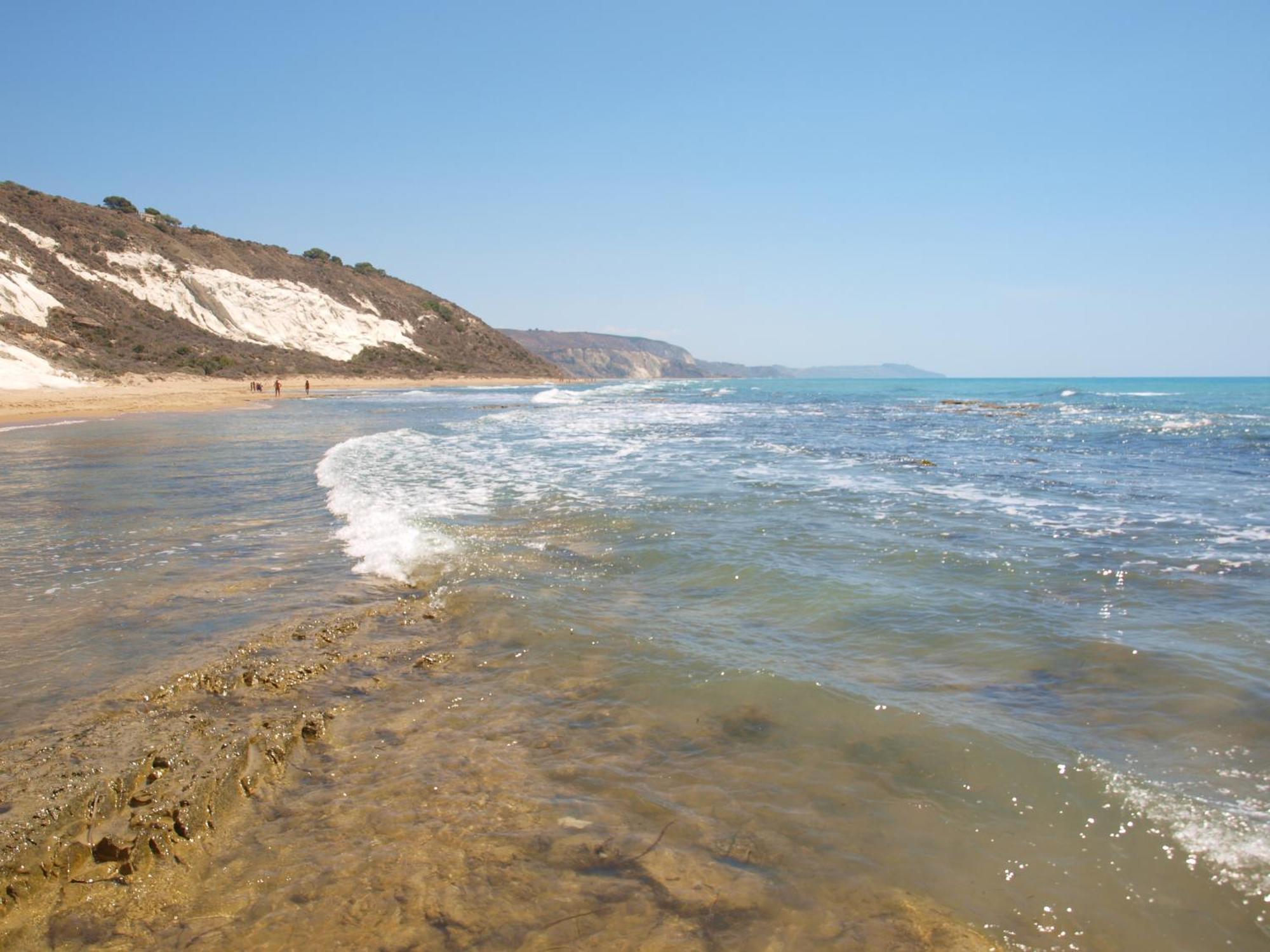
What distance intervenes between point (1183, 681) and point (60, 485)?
13.0m

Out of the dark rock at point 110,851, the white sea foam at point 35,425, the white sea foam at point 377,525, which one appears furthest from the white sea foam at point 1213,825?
the white sea foam at point 35,425

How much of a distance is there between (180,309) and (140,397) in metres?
26.8

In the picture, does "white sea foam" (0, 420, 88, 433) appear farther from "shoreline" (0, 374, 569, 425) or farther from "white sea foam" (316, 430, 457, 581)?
"white sea foam" (316, 430, 457, 581)

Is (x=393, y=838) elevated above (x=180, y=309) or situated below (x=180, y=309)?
below

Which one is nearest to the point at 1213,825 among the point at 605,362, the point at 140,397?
the point at 140,397

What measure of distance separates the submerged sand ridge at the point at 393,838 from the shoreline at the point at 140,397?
23.7 metres

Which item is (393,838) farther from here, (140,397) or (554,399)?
(554,399)

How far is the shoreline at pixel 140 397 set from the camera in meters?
24.2

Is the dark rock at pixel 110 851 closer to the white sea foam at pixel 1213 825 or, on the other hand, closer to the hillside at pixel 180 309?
the white sea foam at pixel 1213 825

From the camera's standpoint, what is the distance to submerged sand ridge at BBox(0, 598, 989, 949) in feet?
7.23

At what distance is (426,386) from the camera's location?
194 ft

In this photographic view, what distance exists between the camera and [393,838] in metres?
2.61

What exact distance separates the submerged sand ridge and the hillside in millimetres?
35842


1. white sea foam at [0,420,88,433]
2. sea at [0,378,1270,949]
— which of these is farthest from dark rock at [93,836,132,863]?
white sea foam at [0,420,88,433]
